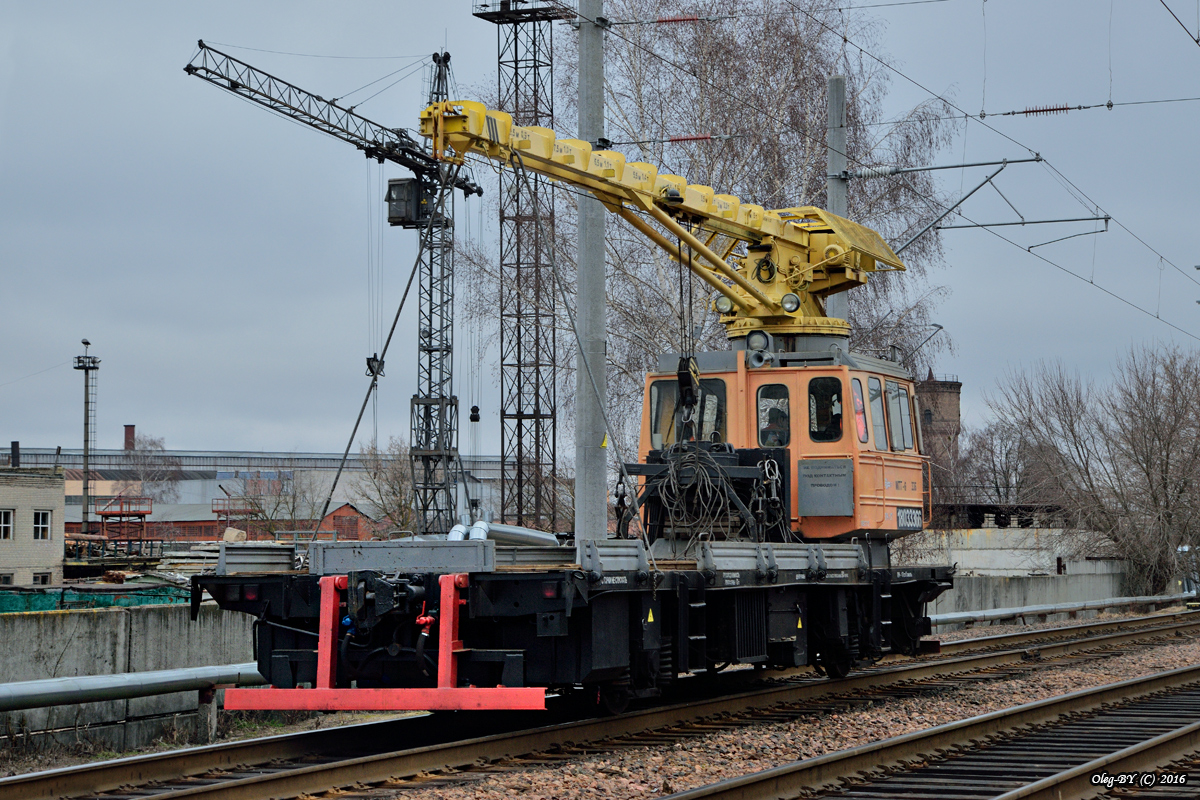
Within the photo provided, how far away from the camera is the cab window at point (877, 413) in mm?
14172

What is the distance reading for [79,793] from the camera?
7.75 m

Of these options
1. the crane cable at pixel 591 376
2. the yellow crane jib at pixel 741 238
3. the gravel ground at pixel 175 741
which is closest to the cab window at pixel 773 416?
the yellow crane jib at pixel 741 238

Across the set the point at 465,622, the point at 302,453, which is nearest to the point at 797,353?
the point at 465,622

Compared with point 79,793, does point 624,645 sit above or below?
above

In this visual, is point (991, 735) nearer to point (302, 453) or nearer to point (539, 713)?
point (539, 713)

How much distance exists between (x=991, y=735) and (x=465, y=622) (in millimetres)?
4225

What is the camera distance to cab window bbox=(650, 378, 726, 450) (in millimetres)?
14133

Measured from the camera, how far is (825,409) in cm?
1380

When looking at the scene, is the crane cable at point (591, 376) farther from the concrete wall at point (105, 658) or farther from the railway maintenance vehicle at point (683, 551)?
the concrete wall at point (105, 658)

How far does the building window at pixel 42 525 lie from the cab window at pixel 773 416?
3592cm

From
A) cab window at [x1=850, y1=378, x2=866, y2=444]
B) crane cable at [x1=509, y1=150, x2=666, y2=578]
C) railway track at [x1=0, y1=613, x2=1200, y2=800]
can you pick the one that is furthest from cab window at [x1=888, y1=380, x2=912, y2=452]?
crane cable at [x1=509, y1=150, x2=666, y2=578]

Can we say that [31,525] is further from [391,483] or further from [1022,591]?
[1022,591]

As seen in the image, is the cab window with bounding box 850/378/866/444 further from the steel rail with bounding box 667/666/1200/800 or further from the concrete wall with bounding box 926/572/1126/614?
the concrete wall with bounding box 926/572/1126/614

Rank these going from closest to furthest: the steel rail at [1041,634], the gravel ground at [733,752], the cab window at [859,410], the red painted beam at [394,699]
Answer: the gravel ground at [733,752]
the red painted beam at [394,699]
the cab window at [859,410]
the steel rail at [1041,634]
